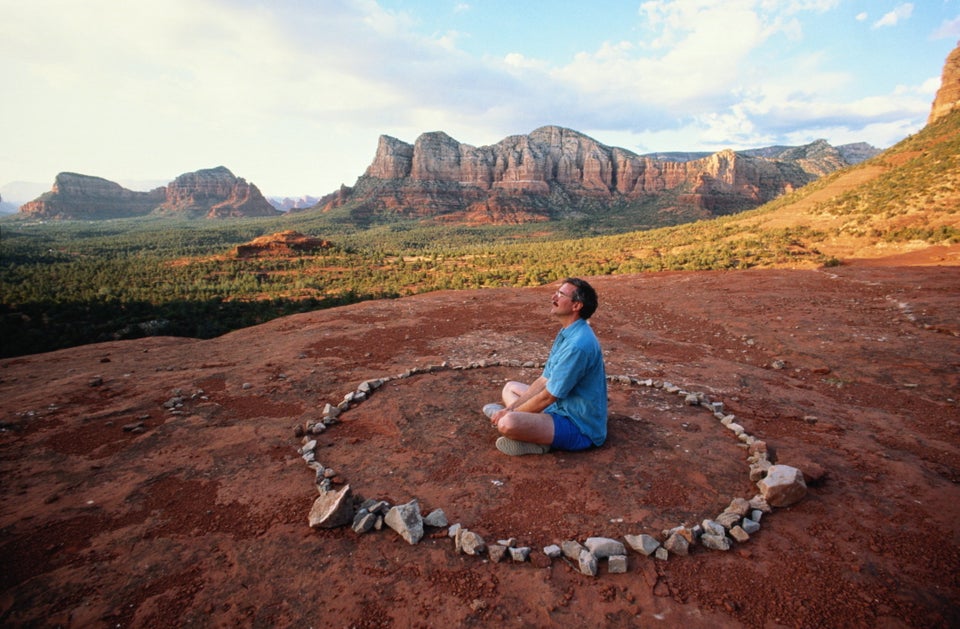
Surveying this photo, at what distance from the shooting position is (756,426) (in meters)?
6.32

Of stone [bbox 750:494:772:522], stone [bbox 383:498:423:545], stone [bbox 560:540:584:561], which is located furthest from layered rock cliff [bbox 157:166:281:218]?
stone [bbox 750:494:772:522]

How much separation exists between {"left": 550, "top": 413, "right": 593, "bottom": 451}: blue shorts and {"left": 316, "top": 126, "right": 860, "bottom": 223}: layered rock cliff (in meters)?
118

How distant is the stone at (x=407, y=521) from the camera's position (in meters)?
3.98

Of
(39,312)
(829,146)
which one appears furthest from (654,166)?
(39,312)

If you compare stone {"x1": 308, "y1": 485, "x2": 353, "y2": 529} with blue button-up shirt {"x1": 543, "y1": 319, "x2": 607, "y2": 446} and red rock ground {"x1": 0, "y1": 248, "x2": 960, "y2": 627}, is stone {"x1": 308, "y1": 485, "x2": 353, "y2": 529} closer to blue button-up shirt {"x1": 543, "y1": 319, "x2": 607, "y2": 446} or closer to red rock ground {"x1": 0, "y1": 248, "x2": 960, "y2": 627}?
red rock ground {"x1": 0, "y1": 248, "x2": 960, "y2": 627}

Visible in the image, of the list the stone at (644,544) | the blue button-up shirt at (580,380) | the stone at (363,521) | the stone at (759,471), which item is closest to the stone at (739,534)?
the stone at (644,544)

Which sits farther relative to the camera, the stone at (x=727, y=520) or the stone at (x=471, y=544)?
the stone at (x=727, y=520)

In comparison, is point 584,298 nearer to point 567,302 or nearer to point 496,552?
point 567,302

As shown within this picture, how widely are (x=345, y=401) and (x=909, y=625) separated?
22.3 feet

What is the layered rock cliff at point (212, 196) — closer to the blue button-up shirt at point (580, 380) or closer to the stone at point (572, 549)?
the blue button-up shirt at point (580, 380)

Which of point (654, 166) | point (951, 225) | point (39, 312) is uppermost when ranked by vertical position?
point (654, 166)

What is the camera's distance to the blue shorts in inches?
208

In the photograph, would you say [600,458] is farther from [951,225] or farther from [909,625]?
[951,225]

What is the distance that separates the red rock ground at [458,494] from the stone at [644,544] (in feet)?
0.51
